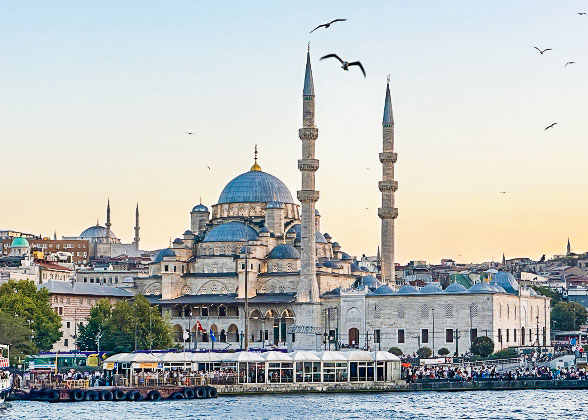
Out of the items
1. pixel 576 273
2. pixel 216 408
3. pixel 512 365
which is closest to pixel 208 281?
pixel 512 365

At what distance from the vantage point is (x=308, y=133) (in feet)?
277

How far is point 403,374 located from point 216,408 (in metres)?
14.4

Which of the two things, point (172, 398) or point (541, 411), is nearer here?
point (541, 411)

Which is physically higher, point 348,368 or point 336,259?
point 336,259

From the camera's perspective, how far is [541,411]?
5216cm

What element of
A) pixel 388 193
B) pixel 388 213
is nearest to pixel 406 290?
pixel 388 213

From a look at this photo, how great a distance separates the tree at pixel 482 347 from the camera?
3189 inches

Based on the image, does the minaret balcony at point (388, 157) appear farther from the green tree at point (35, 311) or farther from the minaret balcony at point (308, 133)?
the green tree at point (35, 311)

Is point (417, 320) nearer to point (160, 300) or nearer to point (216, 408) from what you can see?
point (160, 300)

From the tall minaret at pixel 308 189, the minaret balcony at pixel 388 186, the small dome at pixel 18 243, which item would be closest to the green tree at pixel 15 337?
the tall minaret at pixel 308 189

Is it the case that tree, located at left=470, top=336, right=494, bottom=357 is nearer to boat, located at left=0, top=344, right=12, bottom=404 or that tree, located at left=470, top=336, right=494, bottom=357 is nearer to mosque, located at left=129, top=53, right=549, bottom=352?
mosque, located at left=129, top=53, right=549, bottom=352

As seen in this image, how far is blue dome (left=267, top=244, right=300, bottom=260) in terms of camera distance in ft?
300

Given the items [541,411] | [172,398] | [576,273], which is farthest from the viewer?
[576,273]

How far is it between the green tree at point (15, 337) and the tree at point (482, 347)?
24.5m
